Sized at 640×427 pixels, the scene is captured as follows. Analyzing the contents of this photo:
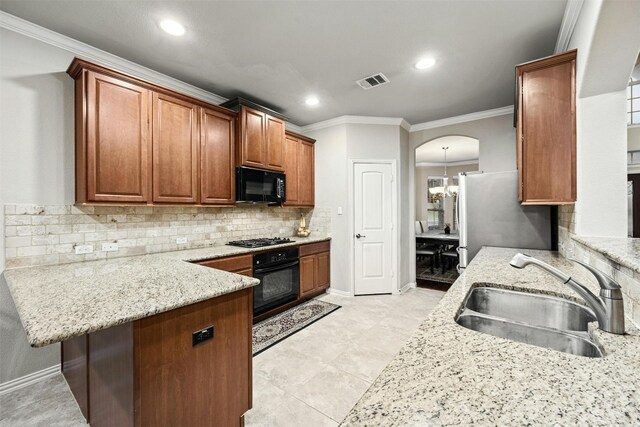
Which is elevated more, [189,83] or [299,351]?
[189,83]

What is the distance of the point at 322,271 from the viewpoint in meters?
4.06

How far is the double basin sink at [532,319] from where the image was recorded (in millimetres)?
1005

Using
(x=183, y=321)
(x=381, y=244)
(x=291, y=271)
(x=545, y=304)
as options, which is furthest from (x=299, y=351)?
(x=381, y=244)

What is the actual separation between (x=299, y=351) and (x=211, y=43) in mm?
2718

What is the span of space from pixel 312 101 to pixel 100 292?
2975 millimetres

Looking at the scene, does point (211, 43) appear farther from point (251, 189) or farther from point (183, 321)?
point (183, 321)

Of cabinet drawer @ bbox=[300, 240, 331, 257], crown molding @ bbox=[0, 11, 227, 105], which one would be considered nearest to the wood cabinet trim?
crown molding @ bbox=[0, 11, 227, 105]

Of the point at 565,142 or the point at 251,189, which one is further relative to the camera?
the point at 251,189

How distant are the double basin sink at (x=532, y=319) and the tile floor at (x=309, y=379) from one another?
108cm

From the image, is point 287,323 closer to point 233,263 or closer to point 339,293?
point 233,263

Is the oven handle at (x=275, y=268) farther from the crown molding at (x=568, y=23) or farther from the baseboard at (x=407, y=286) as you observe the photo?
the crown molding at (x=568, y=23)

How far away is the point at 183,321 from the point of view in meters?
1.27

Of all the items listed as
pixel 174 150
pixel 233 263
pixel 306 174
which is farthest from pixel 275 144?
pixel 233 263

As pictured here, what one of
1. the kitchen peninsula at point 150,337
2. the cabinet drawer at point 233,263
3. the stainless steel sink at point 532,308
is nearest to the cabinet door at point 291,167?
the cabinet drawer at point 233,263
